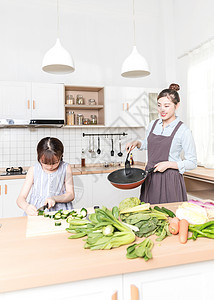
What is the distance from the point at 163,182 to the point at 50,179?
85cm

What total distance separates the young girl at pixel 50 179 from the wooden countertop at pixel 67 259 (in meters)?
0.70

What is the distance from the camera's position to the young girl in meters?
1.74

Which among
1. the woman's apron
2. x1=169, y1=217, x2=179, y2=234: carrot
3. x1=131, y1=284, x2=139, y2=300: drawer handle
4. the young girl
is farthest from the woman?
x1=131, y1=284, x2=139, y2=300: drawer handle

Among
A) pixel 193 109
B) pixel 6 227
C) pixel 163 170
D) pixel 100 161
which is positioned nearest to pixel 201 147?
pixel 193 109

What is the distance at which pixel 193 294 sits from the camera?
0.98 metres

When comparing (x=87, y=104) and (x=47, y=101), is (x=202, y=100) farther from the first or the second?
(x=47, y=101)

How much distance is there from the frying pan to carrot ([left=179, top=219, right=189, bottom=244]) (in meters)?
0.43

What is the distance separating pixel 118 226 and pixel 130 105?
276cm

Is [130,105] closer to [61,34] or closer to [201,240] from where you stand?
[61,34]

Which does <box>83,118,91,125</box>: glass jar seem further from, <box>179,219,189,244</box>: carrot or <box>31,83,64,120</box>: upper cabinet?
<box>179,219,189,244</box>: carrot

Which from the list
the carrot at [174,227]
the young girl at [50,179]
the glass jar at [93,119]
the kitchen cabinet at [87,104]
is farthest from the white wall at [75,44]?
the carrot at [174,227]

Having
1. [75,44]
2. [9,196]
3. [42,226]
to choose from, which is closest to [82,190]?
[9,196]

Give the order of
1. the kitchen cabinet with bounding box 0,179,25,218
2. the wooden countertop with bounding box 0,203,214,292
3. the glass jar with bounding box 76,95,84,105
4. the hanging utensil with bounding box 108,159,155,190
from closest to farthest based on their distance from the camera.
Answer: the wooden countertop with bounding box 0,203,214,292
the hanging utensil with bounding box 108,159,155,190
the kitchen cabinet with bounding box 0,179,25,218
the glass jar with bounding box 76,95,84,105

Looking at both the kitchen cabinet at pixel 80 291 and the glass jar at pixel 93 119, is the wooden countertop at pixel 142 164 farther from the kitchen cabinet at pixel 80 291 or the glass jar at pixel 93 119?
the kitchen cabinet at pixel 80 291
